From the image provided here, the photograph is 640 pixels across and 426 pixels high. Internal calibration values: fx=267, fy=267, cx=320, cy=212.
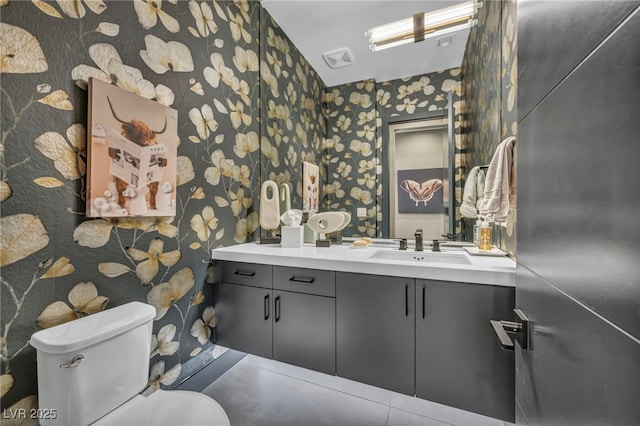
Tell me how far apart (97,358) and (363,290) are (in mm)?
1141

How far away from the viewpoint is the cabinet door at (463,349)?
116 centimetres

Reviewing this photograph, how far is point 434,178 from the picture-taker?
1835 millimetres

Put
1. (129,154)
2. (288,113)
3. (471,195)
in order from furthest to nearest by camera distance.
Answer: (288,113) → (471,195) → (129,154)

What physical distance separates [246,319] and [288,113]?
1.69 m

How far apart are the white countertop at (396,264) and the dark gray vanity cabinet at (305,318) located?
6 centimetres

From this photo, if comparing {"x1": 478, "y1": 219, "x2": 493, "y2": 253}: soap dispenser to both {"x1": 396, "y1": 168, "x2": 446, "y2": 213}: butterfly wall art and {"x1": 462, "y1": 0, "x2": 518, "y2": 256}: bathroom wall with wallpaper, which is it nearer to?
{"x1": 462, "y1": 0, "x2": 518, "y2": 256}: bathroom wall with wallpaper

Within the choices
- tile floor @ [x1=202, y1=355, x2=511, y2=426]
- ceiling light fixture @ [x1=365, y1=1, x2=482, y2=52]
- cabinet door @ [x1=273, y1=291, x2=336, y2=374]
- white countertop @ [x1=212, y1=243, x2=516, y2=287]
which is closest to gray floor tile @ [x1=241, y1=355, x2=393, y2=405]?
tile floor @ [x1=202, y1=355, x2=511, y2=426]

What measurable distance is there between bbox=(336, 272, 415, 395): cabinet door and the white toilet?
2.30 feet

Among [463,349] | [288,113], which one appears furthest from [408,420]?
[288,113]

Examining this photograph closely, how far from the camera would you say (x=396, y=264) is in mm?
1344

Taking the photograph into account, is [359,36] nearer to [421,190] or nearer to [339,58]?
[339,58]

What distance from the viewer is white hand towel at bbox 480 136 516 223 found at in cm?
117

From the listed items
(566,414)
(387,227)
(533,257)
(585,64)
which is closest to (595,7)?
(585,64)

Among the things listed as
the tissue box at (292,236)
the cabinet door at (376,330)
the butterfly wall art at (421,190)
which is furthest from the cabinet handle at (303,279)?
the butterfly wall art at (421,190)
